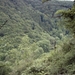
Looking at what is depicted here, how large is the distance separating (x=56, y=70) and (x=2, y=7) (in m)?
134

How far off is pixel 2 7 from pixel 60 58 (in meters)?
133

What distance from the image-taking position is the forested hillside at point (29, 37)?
13191 millimetres

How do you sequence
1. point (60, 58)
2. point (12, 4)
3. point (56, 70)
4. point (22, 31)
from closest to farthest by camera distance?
point (56, 70)
point (60, 58)
point (22, 31)
point (12, 4)

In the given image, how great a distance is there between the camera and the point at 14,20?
128 meters

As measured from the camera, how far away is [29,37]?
112 m

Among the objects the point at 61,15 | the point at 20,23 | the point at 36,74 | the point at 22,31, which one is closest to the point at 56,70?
the point at 36,74

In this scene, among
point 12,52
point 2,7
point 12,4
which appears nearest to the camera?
point 12,52

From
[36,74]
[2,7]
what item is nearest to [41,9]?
[2,7]

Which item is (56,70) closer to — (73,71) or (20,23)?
(73,71)

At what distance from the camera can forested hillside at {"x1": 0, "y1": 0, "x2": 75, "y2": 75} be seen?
13.2 m

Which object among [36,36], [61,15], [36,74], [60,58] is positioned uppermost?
Result: [61,15]

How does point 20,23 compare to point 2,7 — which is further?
point 2,7

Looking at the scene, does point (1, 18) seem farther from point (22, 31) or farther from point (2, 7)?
point (2, 7)

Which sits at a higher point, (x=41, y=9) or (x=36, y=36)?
(x=41, y=9)
